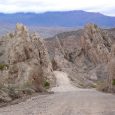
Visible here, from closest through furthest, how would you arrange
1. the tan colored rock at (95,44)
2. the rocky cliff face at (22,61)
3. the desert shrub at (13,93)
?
the desert shrub at (13,93)
the rocky cliff face at (22,61)
the tan colored rock at (95,44)

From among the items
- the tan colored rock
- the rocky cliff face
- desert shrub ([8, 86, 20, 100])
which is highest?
desert shrub ([8, 86, 20, 100])

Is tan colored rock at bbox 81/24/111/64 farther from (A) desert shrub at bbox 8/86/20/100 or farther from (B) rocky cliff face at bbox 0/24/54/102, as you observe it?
(A) desert shrub at bbox 8/86/20/100

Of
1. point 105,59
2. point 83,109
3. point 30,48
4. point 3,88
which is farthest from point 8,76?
point 105,59

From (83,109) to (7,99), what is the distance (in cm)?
810

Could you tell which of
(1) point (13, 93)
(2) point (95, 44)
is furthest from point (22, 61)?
(2) point (95, 44)

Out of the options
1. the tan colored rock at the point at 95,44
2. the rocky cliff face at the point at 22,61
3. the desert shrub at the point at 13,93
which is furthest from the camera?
the tan colored rock at the point at 95,44

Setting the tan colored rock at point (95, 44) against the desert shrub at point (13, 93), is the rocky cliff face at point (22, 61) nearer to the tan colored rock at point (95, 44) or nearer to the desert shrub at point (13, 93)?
the desert shrub at point (13, 93)

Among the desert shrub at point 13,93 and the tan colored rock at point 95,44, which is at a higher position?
the desert shrub at point 13,93

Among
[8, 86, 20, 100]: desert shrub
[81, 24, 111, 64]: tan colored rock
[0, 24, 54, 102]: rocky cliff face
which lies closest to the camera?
[8, 86, 20, 100]: desert shrub

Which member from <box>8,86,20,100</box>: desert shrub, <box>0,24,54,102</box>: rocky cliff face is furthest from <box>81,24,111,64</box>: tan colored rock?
<box>8,86,20,100</box>: desert shrub

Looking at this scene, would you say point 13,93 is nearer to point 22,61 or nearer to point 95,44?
point 22,61

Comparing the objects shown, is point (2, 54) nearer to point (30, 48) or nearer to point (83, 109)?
point (30, 48)

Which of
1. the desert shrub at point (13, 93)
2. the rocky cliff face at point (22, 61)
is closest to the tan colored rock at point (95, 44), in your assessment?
the rocky cliff face at point (22, 61)

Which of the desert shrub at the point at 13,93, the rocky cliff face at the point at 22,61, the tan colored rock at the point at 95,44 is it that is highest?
the desert shrub at the point at 13,93
